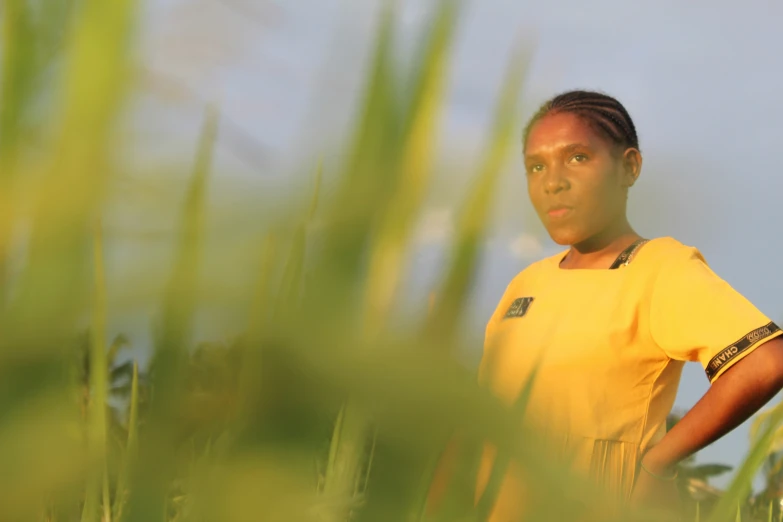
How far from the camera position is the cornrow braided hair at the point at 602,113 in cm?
112

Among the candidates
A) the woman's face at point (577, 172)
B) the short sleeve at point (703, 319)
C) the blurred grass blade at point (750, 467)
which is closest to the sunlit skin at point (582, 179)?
the woman's face at point (577, 172)

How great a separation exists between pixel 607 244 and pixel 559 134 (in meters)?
0.20

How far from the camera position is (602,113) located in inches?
45.1

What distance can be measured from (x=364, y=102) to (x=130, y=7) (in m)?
0.04

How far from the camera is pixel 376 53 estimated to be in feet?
0.42

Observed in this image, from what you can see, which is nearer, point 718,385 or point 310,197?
point 310,197

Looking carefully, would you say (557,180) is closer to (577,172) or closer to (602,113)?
(577,172)

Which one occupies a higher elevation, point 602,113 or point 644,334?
point 602,113

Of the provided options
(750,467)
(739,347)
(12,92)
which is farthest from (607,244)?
(12,92)

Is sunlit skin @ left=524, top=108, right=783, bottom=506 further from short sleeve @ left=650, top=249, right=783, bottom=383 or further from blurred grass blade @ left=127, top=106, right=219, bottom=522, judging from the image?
blurred grass blade @ left=127, top=106, right=219, bottom=522

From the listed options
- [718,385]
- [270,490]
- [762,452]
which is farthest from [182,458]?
[718,385]

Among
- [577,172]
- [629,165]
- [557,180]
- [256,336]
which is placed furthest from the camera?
[629,165]

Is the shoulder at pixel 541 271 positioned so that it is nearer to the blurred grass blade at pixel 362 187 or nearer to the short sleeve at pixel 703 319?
the short sleeve at pixel 703 319

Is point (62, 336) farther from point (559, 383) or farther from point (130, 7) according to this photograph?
point (559, 383)
